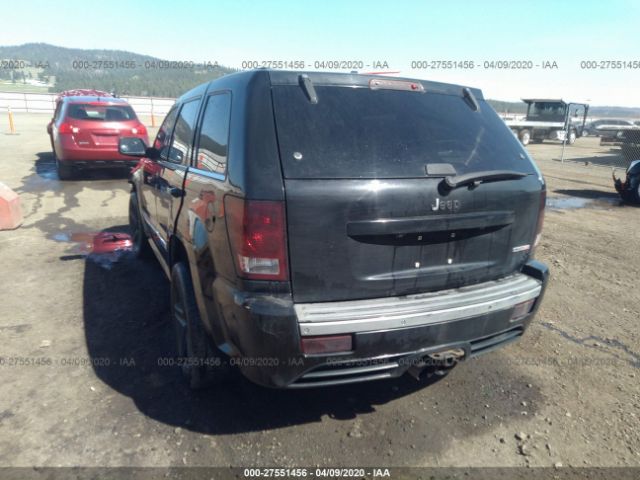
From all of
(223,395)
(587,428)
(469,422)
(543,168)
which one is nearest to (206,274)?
(223,395)

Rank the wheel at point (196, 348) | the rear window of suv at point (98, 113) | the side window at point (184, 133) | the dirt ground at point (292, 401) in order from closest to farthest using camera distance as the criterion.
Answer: the dirt ground at point (292, 401), the wheel at point (196, 348), the side window at point (184, 133), the rear window of suv at point (98, 113)

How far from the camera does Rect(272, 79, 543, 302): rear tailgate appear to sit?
211 cm

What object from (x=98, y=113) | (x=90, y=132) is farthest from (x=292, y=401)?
(x=98, y=113)

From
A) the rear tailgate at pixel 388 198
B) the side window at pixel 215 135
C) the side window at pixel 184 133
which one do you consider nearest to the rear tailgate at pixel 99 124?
the side window at pixel 184 133

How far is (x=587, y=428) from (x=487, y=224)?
4.69 ft

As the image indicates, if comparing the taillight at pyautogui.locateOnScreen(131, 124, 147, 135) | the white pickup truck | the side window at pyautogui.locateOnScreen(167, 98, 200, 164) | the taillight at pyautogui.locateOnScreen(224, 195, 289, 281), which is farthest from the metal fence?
the taillight at pyautogui.locateOnScreen(224, 195, 289, 281)

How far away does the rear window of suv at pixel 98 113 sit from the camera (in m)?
10.0

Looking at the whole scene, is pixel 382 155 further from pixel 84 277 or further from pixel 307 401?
pixel 84 277

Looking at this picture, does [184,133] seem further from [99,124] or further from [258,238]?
[99,124]

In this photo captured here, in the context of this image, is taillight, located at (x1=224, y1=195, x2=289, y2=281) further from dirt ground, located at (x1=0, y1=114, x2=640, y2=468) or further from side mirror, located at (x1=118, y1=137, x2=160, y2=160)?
side mirror, located at (x1=118, y1=137, x2=160, y2=160)

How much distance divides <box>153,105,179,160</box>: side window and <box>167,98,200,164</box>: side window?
147mm

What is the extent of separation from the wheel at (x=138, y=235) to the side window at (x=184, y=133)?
5.74ft

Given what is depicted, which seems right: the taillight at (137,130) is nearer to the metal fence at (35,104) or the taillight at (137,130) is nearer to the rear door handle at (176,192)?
the rear door handle at (176,192)

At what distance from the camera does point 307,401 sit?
9.45 feet
